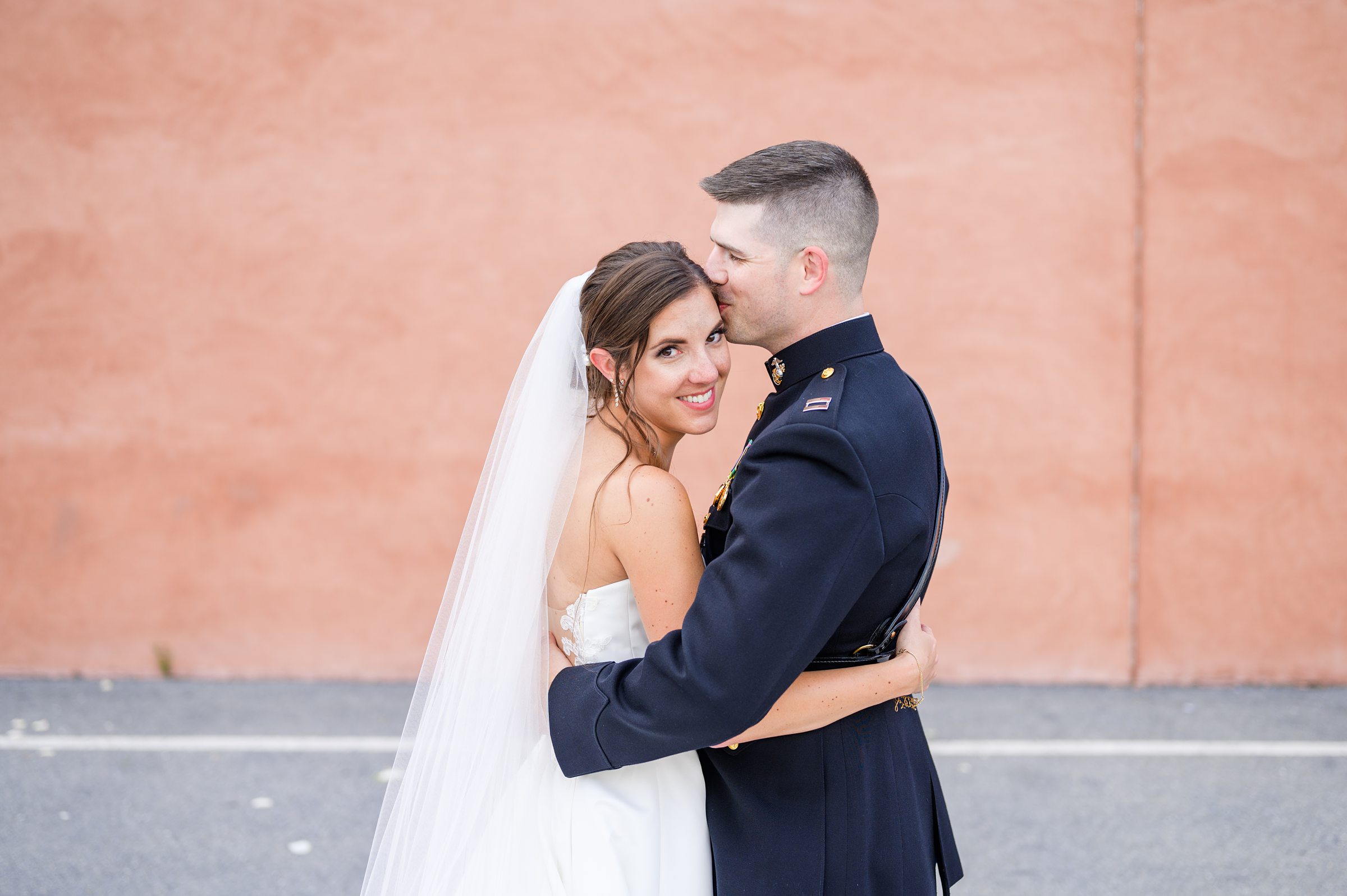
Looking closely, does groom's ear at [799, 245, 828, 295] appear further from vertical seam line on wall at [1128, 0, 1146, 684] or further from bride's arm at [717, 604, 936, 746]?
vertical seam line on wall at [1128, 0, 1146, 684]

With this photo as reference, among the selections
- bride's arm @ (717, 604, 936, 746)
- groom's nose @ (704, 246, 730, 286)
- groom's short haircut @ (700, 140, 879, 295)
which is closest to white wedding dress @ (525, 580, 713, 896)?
bride's arm @ (717, 604, 936, 746)

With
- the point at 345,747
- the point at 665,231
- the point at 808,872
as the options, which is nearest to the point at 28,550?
the point at 345,747

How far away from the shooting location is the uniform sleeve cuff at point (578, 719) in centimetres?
184

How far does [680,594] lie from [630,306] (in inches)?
22.8

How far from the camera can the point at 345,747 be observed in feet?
15.7

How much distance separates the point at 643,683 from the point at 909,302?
4216 millimetres

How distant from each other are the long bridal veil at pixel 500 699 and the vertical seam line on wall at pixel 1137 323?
14.1ft

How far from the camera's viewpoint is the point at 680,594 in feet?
6.29

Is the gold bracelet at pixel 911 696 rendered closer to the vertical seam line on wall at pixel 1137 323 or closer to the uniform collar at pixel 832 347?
the uniform collar at pixel 832 347

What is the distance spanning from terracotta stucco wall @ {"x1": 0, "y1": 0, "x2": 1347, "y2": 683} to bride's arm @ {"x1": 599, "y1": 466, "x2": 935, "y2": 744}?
11.9 ft

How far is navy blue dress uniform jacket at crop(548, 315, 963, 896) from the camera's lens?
162cm

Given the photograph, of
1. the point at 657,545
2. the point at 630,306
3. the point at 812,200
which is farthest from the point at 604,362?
the point at 812,200

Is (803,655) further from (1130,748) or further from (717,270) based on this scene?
(1130,748)

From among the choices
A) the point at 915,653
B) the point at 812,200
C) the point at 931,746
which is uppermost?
the point at 812,200
